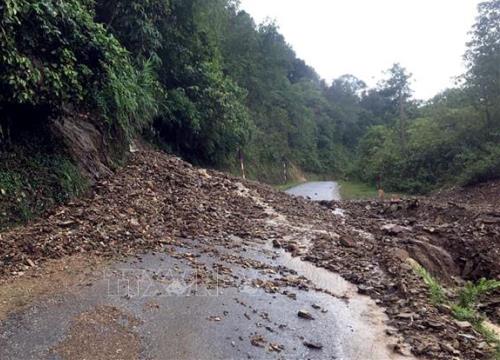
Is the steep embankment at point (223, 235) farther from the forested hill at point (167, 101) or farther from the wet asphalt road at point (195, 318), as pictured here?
the forested hill at point (167, 101)

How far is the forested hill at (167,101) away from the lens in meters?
5.70

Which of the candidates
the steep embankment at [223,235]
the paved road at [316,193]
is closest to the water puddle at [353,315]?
the steep embankment at [223,235]

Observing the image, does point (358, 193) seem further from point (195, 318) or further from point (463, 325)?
point (195, 318)

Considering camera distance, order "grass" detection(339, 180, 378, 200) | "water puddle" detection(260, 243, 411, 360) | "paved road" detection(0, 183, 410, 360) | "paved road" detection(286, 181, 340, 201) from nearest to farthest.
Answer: "paved road" detection(0, 183, 410, 360)
"water puddle" detection(260, 243, 411, 360)
"paved road" detection(286, 181, 340, 201)
"grass" detection(339, 180, 378, 200)

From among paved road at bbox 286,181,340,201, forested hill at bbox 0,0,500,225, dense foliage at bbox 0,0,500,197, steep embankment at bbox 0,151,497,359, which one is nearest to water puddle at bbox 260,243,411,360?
steep embankment at bbox 0,151,497,359

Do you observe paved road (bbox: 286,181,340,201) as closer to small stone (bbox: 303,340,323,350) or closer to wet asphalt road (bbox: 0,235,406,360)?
wet asphalt road (bbox: 0,235,406,360)

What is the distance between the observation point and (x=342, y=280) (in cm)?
559

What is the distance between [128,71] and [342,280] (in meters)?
6.68

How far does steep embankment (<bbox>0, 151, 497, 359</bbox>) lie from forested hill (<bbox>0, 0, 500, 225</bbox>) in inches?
26.7

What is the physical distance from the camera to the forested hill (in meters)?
5.70

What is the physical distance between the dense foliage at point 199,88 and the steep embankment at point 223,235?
165cm

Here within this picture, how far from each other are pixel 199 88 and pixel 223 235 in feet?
29.0

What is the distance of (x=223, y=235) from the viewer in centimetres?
691

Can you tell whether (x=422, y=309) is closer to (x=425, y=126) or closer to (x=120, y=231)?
(x=120, y=231)
